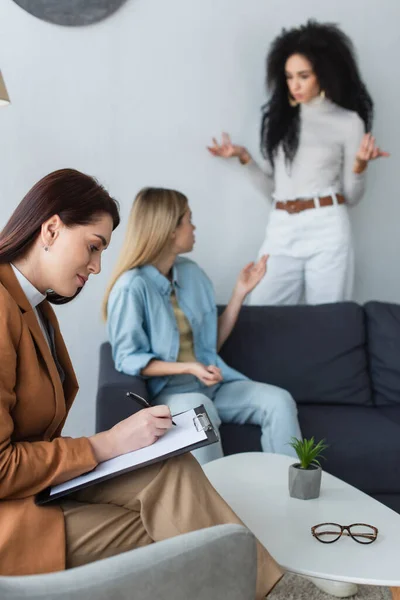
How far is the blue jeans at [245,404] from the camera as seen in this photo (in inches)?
101

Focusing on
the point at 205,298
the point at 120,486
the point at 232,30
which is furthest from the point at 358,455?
the point at 232,30

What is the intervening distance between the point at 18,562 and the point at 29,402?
281 mm

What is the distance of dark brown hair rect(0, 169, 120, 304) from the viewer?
1.40m

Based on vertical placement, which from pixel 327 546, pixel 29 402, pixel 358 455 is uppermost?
pixel 29 402

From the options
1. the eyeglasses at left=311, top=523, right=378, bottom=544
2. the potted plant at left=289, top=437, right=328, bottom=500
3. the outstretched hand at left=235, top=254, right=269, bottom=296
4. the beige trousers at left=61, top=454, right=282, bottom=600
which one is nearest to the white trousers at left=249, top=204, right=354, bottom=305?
the outstretched hand at left=235, top=254, right=269, bottom=296

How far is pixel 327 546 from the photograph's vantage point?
5.22 feet

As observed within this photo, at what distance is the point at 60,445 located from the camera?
1.35m

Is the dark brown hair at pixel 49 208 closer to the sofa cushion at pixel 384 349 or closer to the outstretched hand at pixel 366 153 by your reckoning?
the sofa cushion at pixel 384 349

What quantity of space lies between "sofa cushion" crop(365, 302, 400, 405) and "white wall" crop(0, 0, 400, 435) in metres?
0.54

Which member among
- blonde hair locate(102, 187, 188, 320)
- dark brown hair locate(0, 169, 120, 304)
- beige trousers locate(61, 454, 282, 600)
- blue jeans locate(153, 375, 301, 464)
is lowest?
blue jeans locate(153, 375, 301, 464)

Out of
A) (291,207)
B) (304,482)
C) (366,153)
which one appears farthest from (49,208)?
(366,153)

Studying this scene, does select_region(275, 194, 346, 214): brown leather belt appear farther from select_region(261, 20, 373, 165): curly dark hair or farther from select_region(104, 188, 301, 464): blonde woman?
select_region(104, 188, 301, 464): blonde woman

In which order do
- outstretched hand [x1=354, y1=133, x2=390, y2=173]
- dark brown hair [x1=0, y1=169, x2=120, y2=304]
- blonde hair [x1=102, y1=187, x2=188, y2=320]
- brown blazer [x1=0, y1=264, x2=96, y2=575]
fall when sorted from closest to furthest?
brown blazer [x1=0, y1=264, x2=96, y2=575] → dark brown hair [x1=0, y1=169, x2=120, y2=304] → blonde hair [x1=102, y1=187, x2=188, y2=320] → outstretched hand [x1=354, y1=133, x2=390, y2=173]

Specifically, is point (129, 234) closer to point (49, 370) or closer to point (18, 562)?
point (49, 370)
